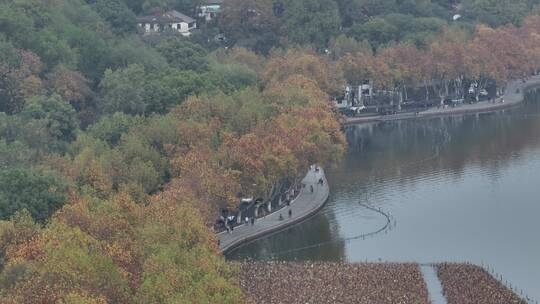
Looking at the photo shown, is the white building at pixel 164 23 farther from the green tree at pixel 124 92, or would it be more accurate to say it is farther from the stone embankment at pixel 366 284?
the stone embankment at pixel 366 284

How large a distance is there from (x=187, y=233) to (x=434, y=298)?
12.5 meters

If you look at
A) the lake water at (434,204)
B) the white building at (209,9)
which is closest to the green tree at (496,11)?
the white building at (209,9)

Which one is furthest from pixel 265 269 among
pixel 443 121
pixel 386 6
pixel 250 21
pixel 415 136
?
pixel 386 6

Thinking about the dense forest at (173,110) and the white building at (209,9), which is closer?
the dense forest at (173,110)

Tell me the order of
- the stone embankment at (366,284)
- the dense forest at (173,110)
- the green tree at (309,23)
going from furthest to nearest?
the green tree at (309,23)
the stone embankment at (366,284)
the dense forest at (173,110)

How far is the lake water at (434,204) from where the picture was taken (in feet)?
193

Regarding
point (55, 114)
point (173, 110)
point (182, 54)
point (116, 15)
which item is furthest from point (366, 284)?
point (116, 15)

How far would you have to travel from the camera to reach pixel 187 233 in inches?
1921

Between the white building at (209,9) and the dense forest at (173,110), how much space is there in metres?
1.12

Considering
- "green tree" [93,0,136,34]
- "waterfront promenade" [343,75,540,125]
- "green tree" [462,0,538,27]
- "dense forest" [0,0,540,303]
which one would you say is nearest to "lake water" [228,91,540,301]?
"dense forest" [0,0,540,303]

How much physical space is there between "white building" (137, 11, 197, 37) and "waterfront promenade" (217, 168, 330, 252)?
4173 cm

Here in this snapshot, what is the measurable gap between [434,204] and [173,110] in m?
20.2

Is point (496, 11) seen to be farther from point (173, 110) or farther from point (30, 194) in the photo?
point (30, 194)

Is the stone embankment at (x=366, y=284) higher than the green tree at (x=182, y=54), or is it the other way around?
the green tree at (x=182, y=54)
